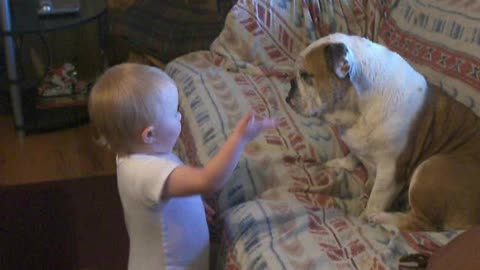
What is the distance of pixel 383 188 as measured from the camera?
183cm

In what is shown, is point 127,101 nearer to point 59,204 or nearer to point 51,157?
point 59,204

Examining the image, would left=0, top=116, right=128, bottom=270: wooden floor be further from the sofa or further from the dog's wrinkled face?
the dog's wrinkled face

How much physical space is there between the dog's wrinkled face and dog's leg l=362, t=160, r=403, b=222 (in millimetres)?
226

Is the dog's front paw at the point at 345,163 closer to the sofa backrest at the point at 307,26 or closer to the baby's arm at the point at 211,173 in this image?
the sofa backrest at the point at 307,26

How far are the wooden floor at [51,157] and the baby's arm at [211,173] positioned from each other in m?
1.39

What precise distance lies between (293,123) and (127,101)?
867mm

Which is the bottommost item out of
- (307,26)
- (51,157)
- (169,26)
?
(51,157)

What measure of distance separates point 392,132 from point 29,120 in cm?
194

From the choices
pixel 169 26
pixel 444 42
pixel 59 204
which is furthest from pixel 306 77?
pixel 169 26

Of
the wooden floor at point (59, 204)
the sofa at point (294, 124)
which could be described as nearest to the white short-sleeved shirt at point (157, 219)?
the sofa at point (294, 124)

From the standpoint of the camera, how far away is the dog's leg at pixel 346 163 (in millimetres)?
2016

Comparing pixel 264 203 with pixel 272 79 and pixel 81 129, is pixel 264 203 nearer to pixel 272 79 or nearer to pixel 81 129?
pixel 272 79

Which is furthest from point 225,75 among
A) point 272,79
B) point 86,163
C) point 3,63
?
point 3,63

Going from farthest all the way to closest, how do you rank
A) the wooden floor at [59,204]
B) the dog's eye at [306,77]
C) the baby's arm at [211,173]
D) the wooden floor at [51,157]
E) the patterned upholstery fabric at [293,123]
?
the wooden floor at [51,157]
the wooden floor at [59,204]
the dog's eye at [306,77]
the patterned upholstery fabric at [293,123]
the baby's arm at [211,173]
